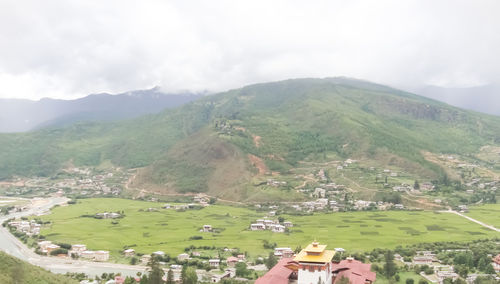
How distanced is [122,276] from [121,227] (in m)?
29.4

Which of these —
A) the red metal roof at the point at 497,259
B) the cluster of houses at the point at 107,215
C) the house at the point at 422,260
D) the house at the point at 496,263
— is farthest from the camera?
the cluster of houses at the point at 107,215

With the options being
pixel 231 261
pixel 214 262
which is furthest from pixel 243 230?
pixel 214 262

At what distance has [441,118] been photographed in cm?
19388

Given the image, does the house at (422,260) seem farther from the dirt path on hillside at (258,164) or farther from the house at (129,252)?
the dirt path on hillside at (258,164)

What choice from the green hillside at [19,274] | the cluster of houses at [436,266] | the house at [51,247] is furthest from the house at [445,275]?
the house at [51,247]

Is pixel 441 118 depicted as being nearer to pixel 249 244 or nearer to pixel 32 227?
pixel 249 244

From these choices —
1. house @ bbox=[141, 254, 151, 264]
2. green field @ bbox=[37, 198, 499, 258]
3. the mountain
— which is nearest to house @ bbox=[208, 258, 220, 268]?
green field @ bbox=[37, 198, 499, 258]

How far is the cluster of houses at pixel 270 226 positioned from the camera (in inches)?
3027

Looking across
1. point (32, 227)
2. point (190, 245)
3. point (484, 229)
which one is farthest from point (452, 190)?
point (32, 227)

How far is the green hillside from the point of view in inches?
1425

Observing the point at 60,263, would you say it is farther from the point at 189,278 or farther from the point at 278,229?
the point at 278,229

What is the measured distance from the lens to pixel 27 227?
82.0m

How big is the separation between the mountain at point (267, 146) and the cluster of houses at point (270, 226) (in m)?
26.4

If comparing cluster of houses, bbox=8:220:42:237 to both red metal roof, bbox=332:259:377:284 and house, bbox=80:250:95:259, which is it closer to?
house, bbox=80:250:95:259
